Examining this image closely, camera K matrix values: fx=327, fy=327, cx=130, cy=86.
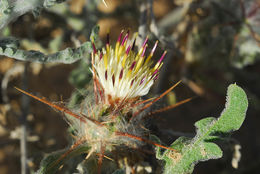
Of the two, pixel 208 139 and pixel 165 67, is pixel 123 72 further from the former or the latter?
pixel 165 67

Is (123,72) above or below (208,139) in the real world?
above

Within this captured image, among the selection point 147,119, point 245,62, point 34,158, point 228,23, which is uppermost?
point 228,23

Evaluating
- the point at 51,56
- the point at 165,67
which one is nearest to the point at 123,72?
the point at 51,56

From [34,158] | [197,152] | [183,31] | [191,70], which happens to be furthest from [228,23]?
[34,158]

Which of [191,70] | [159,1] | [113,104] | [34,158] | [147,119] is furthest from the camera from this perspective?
[159,1]

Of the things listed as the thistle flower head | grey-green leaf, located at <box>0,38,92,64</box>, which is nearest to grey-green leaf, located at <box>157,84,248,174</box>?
the thistle flower head

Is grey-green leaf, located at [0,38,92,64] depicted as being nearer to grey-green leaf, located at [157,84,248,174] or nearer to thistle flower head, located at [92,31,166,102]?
thistle flower head, located at [92,31,166,102]

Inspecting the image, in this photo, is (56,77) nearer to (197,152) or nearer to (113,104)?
(113,104)
